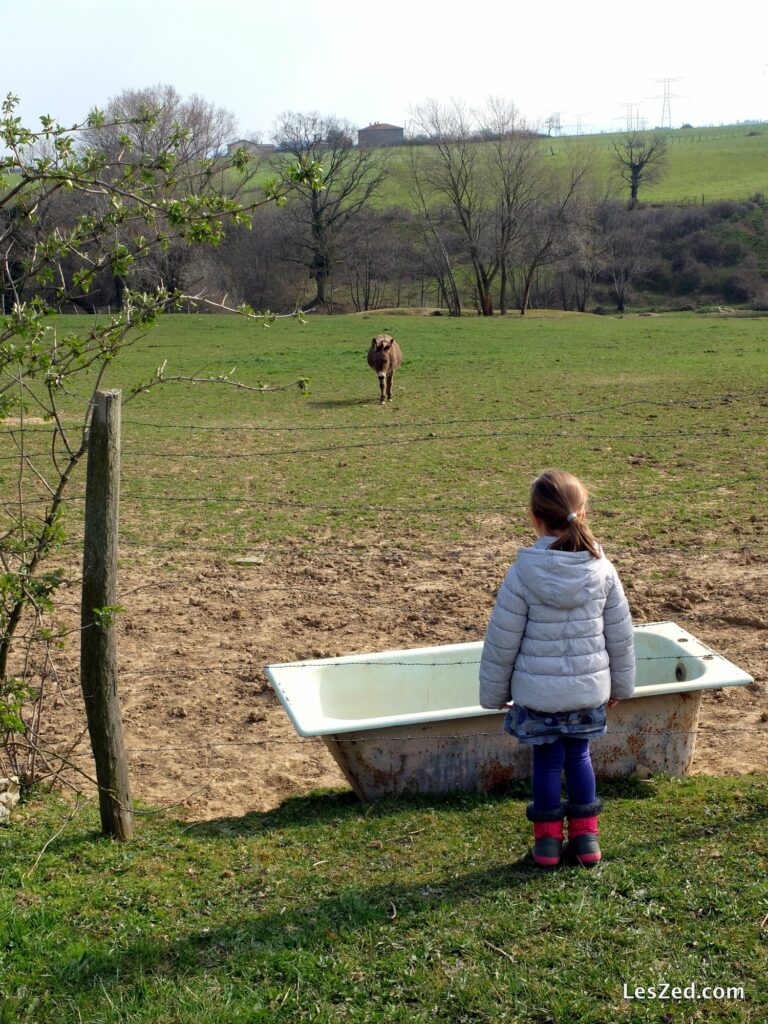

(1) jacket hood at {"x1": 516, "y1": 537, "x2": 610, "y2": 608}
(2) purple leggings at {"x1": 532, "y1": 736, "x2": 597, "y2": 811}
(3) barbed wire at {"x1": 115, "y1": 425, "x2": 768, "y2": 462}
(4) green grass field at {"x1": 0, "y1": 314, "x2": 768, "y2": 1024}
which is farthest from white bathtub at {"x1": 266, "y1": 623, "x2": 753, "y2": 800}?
(3) barbed wire at {"x1": 115, "y1": 425, "x2": 768, "y2": 462}

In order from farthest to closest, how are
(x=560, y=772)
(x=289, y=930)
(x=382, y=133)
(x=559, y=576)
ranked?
(x=382, y=133)
(x=560, y=772)
(x=559, y=576)
(x=289, y=930)

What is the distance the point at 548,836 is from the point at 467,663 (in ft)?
5.19

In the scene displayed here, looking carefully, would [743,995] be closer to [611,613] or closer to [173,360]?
[611,613]

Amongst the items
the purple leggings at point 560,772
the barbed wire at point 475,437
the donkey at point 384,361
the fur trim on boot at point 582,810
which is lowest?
the fur trim on boot at point 582,810

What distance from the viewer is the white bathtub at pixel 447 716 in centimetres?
434

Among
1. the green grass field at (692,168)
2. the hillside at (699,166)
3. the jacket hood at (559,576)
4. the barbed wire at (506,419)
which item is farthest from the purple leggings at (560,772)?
the hillside at (699,166)

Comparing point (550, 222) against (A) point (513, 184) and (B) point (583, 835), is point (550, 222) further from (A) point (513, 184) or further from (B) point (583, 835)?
(B) point (583, 835)

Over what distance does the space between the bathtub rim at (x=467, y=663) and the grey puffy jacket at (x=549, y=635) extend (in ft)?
2.09

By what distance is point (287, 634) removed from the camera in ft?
22.0

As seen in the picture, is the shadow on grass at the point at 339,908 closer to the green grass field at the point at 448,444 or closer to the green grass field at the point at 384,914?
the green grass field at the point at 384,914

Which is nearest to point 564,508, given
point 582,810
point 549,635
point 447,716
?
point 549,635

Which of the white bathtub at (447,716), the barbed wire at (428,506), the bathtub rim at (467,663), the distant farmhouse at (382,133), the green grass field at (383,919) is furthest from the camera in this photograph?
the distant farmhouse at (382,133)

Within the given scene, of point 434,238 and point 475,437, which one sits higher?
point 434,238

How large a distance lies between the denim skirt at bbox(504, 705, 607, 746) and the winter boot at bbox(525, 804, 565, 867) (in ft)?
0.82
